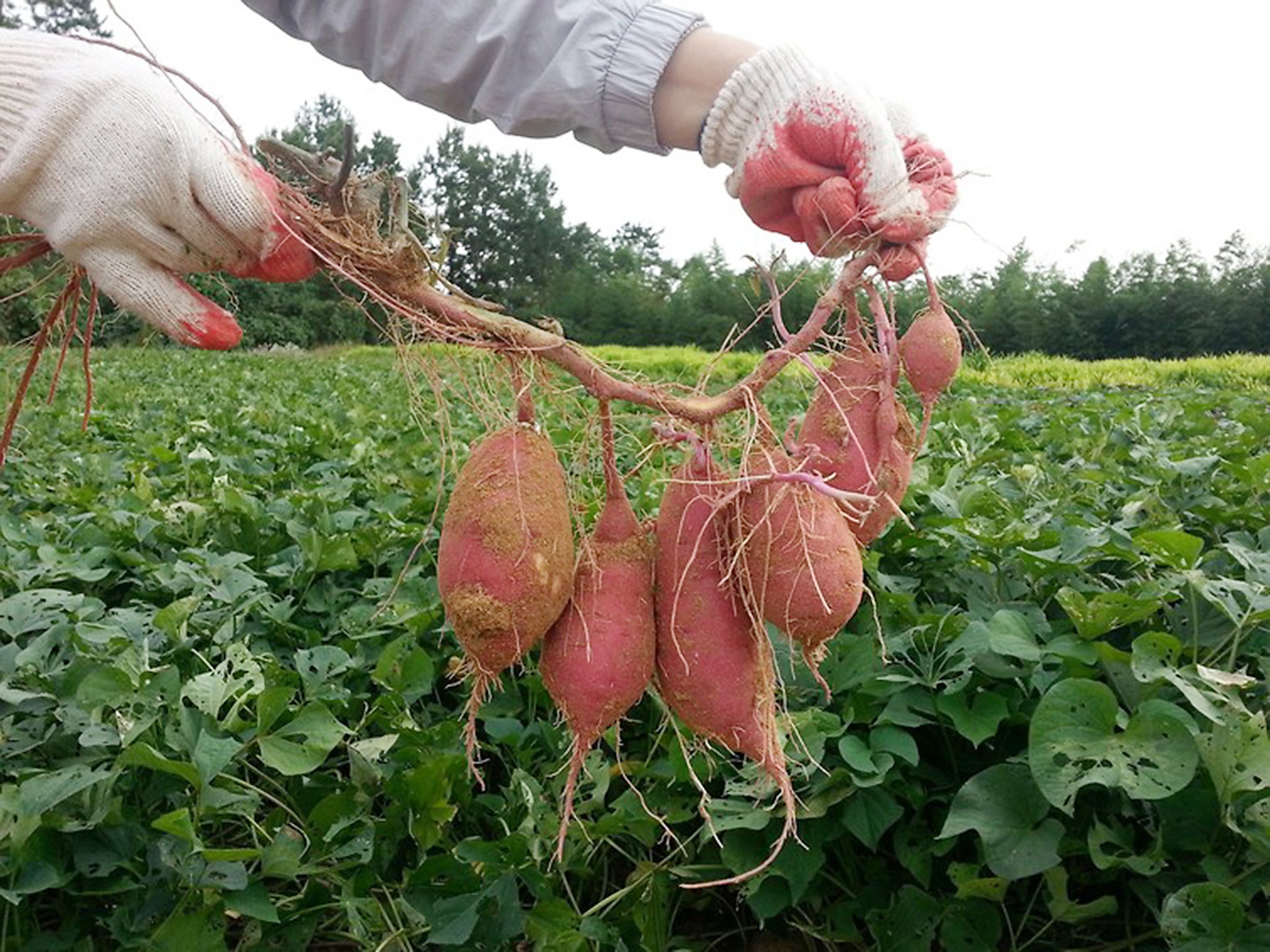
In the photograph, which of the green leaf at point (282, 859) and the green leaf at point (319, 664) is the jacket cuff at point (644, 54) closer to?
the green leaf at point (319, 664)

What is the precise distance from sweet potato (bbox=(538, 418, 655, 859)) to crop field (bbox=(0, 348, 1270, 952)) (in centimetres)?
17

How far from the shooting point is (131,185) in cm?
139

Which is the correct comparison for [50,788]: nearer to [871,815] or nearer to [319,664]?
[319,664]

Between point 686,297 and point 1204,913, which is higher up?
point 1204,913

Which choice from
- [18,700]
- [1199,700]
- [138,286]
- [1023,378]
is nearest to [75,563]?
[18,700]

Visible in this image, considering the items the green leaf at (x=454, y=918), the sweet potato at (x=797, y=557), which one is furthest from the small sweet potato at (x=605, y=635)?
the green leaf at (x=454, y=918)

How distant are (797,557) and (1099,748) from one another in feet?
1.91

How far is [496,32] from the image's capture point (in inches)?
67.7

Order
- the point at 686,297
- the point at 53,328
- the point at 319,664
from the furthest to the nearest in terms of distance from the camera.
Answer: the point at 686,297
the point at 319,664
the point at 53,328

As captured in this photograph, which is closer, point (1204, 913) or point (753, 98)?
point (1204, 913)

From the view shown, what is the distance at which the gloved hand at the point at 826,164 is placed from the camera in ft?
4.81

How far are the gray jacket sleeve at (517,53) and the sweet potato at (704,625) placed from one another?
2.25 feet

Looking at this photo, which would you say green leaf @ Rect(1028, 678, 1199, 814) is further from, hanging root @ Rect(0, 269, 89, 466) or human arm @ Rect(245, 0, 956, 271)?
hanging root @ Rect(0, 269, 89, 466)

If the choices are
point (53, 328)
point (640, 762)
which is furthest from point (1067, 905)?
point (53, 328)
